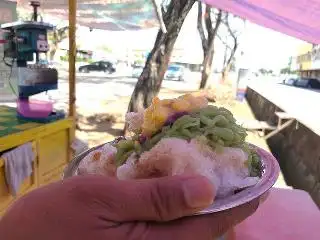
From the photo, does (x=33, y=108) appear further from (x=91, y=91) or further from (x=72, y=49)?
(x=91, y=91)

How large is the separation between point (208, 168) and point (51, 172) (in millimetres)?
3325

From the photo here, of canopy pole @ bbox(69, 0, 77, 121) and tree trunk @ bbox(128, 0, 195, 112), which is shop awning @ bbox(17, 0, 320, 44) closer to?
tree trunk @ bbox(128, 0, 195, 112)

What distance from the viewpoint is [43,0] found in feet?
19.0

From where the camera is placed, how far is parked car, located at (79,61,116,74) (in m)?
36.8

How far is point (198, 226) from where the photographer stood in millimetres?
874

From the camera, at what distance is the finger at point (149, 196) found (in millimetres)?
767

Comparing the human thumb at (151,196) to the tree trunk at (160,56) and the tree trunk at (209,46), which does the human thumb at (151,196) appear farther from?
the tree trunk at (209,46)

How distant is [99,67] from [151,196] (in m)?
37.6

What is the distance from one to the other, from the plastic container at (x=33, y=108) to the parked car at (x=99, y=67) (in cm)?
3356

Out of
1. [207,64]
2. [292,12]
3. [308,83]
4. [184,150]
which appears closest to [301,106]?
[207,64]

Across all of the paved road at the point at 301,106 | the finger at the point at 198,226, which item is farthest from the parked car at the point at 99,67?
the finger at the point at 198,226

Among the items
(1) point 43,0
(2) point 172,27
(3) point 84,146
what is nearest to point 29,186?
(3) point 84,146

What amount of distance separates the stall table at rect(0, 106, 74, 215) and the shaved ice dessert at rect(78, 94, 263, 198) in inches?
85.1

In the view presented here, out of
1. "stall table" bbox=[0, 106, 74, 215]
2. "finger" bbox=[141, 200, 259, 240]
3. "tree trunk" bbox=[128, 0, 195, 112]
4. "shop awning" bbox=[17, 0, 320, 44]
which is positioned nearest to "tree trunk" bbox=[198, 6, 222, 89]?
"shop awning" bbox=[17, 0, 320, 44]
